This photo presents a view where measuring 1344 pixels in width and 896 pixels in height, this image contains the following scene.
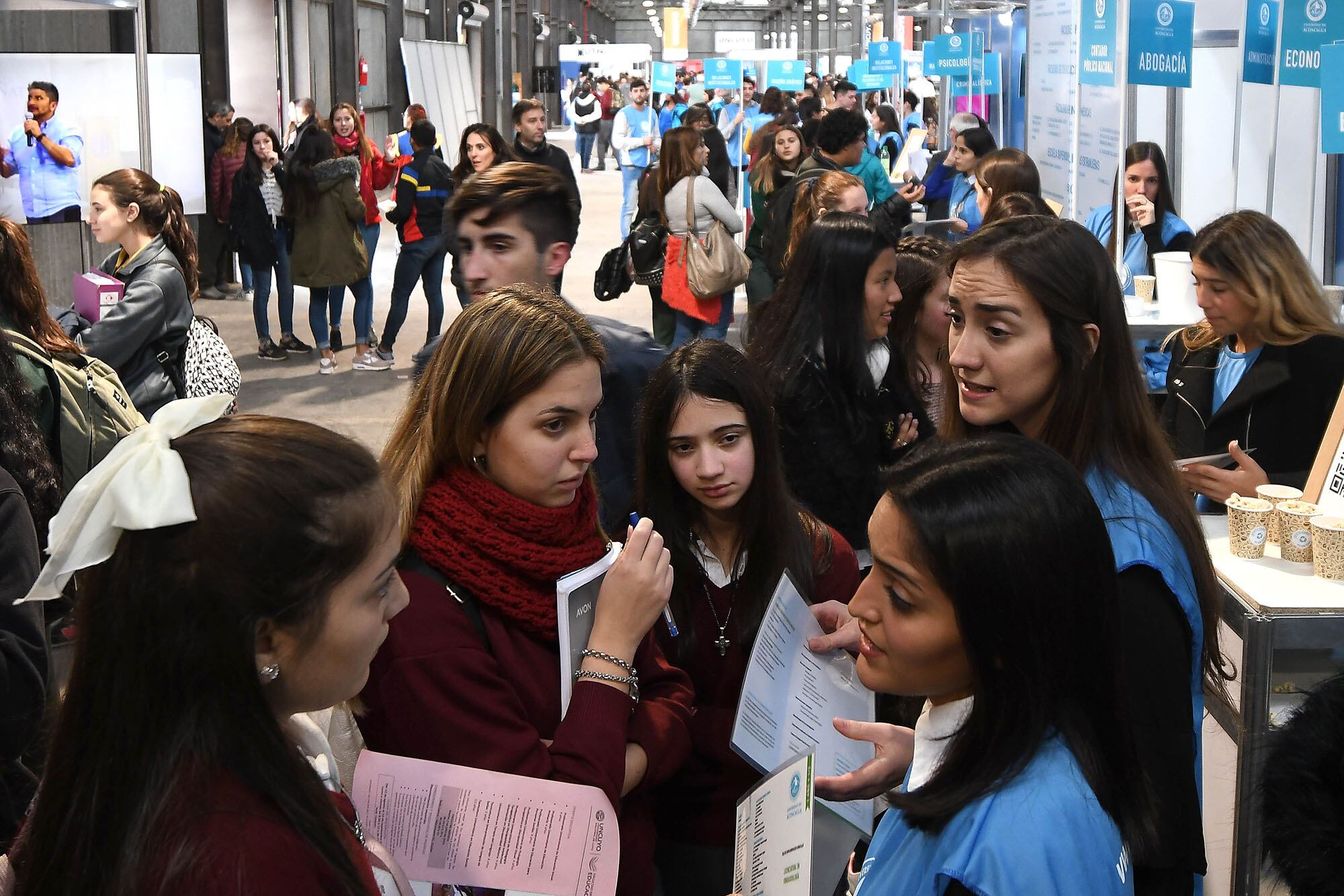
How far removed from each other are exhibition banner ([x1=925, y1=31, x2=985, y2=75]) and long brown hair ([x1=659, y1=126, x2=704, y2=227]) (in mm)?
4838

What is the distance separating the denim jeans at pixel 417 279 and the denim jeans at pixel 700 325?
2147 millimetres

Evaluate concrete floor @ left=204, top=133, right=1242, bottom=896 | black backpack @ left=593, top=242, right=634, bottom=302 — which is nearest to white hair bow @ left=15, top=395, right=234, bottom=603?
concrete floor @ left=204, top=133, right=1242, bottom=896

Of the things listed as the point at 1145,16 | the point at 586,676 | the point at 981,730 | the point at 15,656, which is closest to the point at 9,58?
the point at 1145,16

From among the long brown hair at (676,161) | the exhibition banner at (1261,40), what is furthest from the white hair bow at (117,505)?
the long brown hair at (676,161)

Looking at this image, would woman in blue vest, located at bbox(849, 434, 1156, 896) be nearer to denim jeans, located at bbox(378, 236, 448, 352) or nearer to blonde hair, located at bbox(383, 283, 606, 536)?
blonde hair, located at bbox(383, 283, 606, 536)

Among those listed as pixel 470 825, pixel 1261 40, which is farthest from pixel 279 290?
pixel 470 825

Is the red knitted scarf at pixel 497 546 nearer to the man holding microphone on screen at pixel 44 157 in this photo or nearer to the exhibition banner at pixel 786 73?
the man holding microphone on screen at pixel 44 157

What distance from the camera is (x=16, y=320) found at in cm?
363

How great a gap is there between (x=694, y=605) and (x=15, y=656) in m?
1.16

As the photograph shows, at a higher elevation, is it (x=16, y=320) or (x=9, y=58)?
(x=9, y=58)

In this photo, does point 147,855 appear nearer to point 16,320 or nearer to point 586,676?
point 586,676

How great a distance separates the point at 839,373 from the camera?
3566 mm

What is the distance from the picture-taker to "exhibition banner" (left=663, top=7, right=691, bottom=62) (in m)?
38.0

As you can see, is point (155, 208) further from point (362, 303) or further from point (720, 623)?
point (362, 303)
